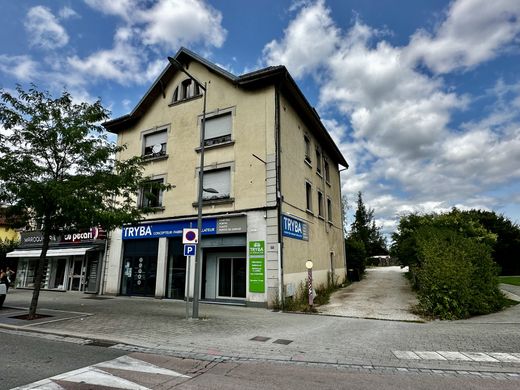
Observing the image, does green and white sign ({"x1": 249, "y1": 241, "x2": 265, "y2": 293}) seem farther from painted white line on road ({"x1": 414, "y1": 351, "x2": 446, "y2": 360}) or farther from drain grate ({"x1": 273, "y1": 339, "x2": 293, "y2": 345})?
painted white line on road ({"x1": 414, "y1": 351, "x2": 446, "y2": 360})

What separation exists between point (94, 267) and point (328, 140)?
636 inches

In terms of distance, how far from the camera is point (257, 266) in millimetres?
13508

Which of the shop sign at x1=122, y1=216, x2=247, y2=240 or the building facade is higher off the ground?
the shop sign at x1=122, y1=216, x2=247, y2=240

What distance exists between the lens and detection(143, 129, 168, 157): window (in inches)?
714

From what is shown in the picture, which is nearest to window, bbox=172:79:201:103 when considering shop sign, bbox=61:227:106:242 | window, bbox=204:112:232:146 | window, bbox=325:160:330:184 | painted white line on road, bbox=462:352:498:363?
window, bbox=204:112:232:146

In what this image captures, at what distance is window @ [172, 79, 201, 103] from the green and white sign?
29.4 ft

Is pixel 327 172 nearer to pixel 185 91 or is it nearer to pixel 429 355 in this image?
pixel 185 91

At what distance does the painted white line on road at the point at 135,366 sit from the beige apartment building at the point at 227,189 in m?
7.49

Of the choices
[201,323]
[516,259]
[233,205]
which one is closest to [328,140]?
[233,205]

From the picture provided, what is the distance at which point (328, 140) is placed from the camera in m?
21.9

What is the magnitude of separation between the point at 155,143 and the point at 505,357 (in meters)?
17.1

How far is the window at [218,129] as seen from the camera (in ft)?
53.0

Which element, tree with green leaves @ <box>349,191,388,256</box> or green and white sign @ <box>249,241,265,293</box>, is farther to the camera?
tree with green leaves @ <box>349,191,388,256</box>

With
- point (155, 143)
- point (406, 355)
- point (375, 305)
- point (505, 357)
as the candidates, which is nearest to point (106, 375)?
point (406, 355)
